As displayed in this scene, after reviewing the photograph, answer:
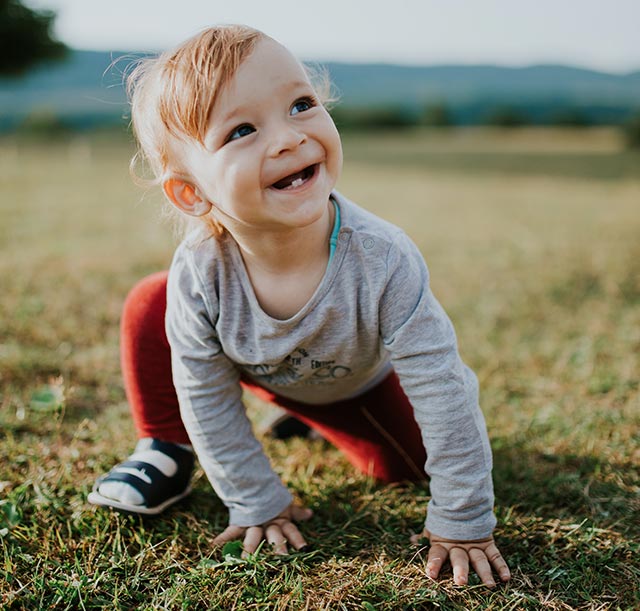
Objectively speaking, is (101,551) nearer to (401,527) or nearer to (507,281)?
(401,527)

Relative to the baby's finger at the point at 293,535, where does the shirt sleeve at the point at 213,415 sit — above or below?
above

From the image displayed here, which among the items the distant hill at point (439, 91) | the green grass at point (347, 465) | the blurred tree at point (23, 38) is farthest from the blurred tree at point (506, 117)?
the green grass at point (347, 465)

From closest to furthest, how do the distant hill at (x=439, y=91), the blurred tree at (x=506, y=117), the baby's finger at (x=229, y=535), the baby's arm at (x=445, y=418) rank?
the baby's arm at (x=445, y=418) < the baby's finger at (x=229, y=535) < the distant hill at (x=439, y=91) < the blurred tree at (x=506, y=117)

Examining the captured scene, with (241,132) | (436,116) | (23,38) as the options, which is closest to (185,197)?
(241,132)

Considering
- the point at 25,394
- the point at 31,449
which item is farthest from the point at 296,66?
the point at 25,394

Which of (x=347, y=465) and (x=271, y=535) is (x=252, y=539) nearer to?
(x=271, y=535)

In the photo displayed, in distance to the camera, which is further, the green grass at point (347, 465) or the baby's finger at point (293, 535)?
the baby's finger at point (293, 535)

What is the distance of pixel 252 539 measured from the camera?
1.72 m

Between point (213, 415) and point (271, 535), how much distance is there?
336mm

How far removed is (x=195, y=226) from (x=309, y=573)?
3.11 feet

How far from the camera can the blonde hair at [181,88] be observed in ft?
4.86

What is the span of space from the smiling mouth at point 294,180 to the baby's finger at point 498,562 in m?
0.97

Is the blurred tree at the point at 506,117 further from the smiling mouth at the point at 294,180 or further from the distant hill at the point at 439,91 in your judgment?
the smiling mouth at the point at 294,180

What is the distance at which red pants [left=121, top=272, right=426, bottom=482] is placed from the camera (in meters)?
2.02
